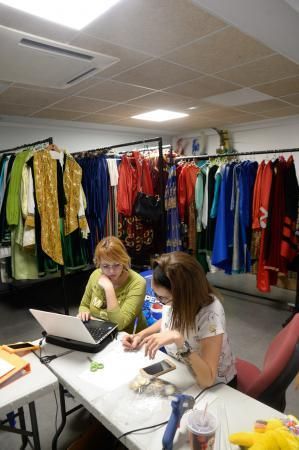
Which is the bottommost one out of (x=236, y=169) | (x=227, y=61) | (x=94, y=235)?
(x=94, y=235)

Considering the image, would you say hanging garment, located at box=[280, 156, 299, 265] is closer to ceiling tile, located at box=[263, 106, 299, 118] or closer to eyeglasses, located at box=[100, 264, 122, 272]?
eyeglasses, located at box=[100, 264, 122, 272]

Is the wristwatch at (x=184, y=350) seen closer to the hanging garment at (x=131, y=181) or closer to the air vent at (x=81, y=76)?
the hanging garment at (x=131, y=181)

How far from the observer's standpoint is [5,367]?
124cm

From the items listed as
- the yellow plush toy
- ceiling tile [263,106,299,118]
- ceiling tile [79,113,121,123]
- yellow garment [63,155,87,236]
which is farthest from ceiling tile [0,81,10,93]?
ceiling tile [263,106,299,118]

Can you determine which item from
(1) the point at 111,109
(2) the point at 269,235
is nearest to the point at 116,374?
(2) the point at 269,235

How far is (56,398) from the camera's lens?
2.06 metres

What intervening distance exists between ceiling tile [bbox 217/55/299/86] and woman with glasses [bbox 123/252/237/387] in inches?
79.0

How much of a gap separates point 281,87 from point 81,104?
218cm

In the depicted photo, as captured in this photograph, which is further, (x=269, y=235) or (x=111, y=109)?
(x=111, y=109)

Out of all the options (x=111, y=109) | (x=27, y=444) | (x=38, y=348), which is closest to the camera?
(x=38, y=348)

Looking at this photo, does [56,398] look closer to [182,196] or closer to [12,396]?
[12,396]

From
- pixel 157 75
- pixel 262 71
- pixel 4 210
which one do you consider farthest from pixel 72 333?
pixel 262 71

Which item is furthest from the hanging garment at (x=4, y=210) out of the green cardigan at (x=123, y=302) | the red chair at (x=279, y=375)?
the red chair at (x=279, y=375)

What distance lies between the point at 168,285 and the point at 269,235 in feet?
5.82
